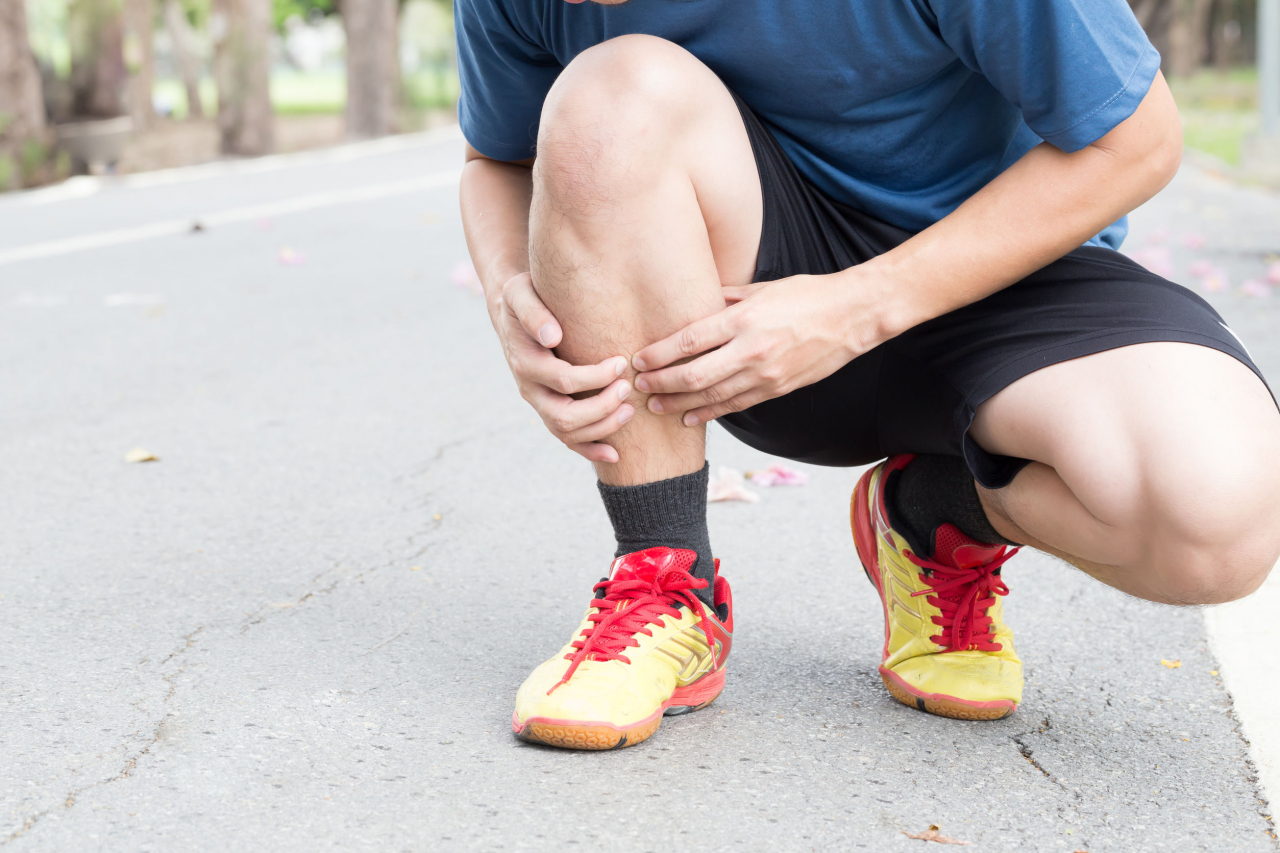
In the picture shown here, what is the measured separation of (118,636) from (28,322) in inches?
129

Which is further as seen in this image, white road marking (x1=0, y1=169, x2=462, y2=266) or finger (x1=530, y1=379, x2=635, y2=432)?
white road marking (x1=0, y1=169, x2=462, y2=266)

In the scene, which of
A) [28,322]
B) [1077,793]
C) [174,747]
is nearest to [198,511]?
[174,747]

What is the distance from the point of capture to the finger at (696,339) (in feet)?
5.33

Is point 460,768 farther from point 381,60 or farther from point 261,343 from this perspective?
point 381,60

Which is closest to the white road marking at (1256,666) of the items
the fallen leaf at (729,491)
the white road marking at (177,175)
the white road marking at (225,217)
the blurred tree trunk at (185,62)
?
the fallen leaf at (729,491)

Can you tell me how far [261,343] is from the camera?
4648 millimetres

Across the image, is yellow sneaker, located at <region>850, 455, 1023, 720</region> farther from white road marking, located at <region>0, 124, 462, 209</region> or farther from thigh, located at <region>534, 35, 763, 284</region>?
white road marking, located at <region>0, 124, 462, 209</region>

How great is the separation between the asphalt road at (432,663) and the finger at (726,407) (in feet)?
1.33

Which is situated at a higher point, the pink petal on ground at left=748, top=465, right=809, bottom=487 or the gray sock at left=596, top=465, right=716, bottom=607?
the gray sock at left=596, top=465, right=716, bottom=607

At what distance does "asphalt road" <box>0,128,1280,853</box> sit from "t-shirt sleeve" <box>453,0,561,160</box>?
761mm

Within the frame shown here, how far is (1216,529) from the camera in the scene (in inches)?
59.9

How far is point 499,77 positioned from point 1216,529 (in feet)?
3.88

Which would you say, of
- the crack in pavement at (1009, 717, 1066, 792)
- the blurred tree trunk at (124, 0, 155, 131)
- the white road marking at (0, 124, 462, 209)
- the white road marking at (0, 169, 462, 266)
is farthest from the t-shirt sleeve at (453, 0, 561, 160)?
the blurred tree trunk at (124, 0, 155, 131)

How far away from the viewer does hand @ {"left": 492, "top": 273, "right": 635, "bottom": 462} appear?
1.66m
